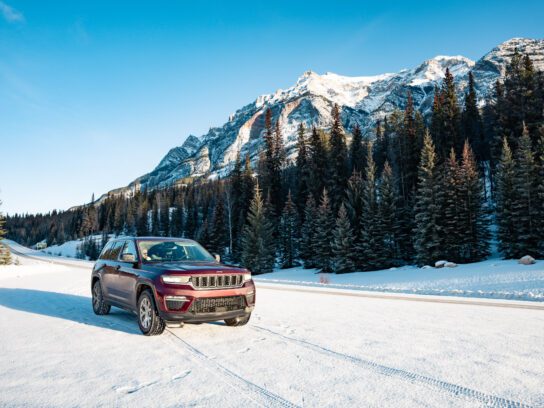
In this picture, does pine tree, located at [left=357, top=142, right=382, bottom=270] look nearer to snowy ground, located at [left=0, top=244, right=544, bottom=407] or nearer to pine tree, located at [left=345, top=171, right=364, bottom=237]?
pine tree, located at [left=345, top=171, right=364, bottom=237]

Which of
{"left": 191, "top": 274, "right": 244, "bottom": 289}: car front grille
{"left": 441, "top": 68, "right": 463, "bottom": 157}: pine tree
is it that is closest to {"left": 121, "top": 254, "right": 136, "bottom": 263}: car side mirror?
{"left": 191, "top": 274, "right": 244, "bottom": 289}: car front grille

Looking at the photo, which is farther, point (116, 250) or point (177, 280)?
point (116, 250)

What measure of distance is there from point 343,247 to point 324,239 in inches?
141

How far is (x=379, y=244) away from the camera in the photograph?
36.2 meters

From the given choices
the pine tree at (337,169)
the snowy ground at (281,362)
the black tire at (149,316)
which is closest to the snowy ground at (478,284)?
the snowy ground at (281,362)

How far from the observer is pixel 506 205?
1309 inches

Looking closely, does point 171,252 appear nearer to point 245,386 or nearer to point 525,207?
point 245,386

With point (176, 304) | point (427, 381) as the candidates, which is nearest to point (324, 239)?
point (176, 304)

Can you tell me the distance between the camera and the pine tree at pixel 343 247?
1427 inches

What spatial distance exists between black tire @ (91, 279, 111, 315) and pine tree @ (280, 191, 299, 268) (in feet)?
126

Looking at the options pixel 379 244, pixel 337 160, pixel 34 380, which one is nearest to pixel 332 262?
pixel 379 244

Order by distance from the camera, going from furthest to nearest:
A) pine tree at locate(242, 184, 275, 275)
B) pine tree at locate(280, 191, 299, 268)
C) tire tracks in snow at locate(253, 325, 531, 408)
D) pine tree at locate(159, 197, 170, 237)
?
pine tree at locate(159, 197, 170, 237) → pine tree at locate(280, 191, 299, 268) → pine tree at locate(242, 184, 275, 275) → tire tracks in snow at locate(253, 325, 531, 408)

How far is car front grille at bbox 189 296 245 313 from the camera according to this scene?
640 centimetres

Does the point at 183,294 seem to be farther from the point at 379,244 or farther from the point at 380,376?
the point at 379,244
